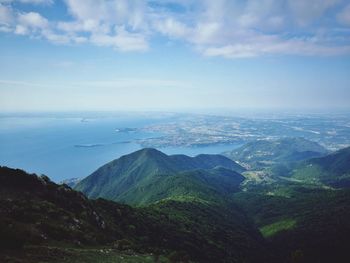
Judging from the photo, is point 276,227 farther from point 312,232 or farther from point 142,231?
point 142,231

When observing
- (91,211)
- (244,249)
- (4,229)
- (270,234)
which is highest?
(4,229)

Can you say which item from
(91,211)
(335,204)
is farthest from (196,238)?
(335,204)

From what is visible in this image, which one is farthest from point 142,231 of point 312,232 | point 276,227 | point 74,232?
point 276,227

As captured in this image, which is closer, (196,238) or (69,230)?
(69,230)

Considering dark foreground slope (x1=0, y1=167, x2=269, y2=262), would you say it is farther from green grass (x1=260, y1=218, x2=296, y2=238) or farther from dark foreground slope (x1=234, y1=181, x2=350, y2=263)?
green grass (x1=260, y1=218, x2=296, y2=238)

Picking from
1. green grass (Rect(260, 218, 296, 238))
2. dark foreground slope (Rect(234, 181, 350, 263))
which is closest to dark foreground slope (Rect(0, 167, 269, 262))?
dark foreground slope (Rect(234, 181, 350, 263))

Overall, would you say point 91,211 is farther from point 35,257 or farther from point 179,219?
point 179,219
